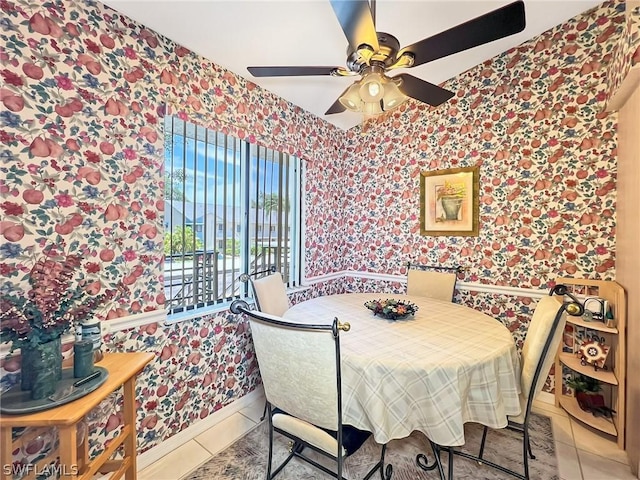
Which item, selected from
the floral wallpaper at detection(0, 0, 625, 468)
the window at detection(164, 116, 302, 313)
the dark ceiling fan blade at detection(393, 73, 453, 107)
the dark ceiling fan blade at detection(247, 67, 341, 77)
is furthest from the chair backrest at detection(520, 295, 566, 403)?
the window at detection(164, 116, 302, 313)

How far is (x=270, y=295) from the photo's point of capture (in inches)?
91.0

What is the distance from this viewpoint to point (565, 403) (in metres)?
2.25

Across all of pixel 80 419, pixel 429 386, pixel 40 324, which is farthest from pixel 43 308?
pixel 429 386

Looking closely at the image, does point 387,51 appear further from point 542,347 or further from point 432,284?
point 432,284

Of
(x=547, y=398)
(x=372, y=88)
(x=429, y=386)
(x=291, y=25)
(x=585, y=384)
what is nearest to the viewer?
(x=429, y=386)

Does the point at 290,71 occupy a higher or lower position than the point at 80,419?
higher

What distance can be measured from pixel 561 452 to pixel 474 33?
264 cm

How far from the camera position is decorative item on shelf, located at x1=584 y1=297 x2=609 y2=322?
81.4 inches

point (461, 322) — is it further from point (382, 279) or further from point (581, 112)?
point (581, 112)

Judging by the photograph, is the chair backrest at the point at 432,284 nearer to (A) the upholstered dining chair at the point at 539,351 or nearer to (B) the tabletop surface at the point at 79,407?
(A) the upholstered dining chair at the point at 539,351

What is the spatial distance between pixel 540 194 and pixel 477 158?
642mm

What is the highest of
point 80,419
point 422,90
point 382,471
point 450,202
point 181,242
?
point 422,90

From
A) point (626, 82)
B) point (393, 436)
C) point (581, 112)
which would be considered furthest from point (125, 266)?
point (581, 112)

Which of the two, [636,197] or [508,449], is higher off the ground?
[636,197]
